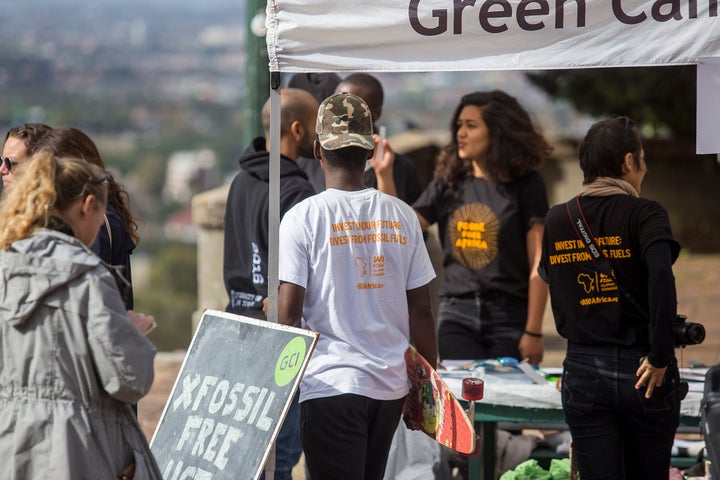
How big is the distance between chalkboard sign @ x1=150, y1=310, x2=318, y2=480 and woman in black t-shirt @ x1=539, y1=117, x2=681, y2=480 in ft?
3.50

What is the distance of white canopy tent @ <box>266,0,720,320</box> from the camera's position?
12.5 feet

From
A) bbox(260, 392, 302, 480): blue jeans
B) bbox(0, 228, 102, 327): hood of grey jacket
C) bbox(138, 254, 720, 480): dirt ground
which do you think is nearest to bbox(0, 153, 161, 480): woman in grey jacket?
bbox(0, 228, 102, 327): hood of grey jacket

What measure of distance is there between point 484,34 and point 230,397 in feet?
5.42

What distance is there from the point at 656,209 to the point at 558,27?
2.48ft

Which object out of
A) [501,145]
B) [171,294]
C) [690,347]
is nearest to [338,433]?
[501,145]

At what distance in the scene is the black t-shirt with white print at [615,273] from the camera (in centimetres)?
388

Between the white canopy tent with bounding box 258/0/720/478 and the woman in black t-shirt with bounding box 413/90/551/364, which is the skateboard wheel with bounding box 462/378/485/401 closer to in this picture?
the white canopy tent with bounding box 258/0/720/478

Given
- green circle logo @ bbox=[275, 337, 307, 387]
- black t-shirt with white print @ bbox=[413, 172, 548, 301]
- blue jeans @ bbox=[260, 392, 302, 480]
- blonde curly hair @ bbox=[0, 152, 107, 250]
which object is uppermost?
blonde curly hair @ bbox=[0, 152, 107, 250]

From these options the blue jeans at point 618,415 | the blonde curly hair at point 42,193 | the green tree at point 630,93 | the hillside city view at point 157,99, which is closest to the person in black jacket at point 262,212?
the blue jeans at point 618,415

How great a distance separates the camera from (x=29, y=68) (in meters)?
95.2

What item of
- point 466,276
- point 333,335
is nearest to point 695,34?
point 333,335

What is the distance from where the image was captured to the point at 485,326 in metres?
5.43

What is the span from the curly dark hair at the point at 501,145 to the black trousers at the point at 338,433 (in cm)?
209

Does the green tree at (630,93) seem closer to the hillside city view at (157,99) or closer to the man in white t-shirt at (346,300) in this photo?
the man in white t-shirt at (346,300)
